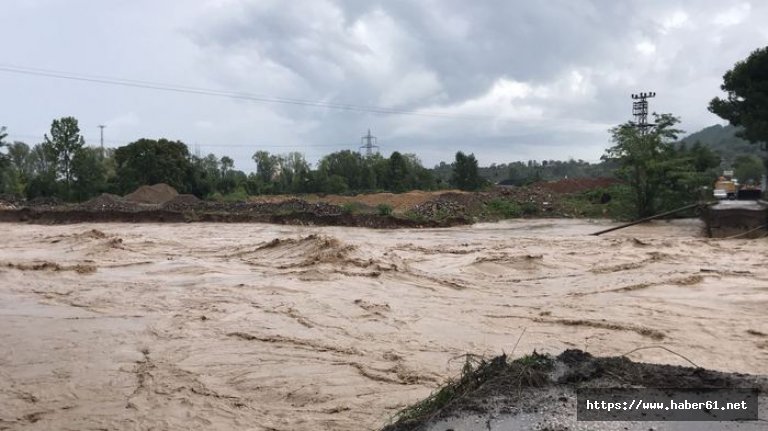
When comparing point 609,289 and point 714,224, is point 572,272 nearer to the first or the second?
point 609,289

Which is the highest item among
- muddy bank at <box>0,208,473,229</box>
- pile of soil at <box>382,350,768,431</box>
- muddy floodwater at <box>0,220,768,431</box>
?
muddy bank at <box>0,208,473,229</box>

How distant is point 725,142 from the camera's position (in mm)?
130000

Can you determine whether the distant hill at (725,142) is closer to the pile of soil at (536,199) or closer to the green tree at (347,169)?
the green tree at (347,169)

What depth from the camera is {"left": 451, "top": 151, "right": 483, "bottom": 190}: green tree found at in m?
66.1

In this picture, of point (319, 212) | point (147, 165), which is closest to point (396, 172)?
point (147, 165)

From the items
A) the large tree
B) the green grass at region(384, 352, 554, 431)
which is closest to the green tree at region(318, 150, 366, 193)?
the large tree

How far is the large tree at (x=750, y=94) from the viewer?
103ft

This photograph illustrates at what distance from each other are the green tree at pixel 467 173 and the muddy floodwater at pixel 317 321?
48.5 metres

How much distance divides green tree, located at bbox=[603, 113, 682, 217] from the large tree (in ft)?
22.0

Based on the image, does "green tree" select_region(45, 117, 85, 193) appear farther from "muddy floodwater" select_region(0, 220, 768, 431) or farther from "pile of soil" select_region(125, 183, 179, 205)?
"muddy floodwater" select_region(0, 220, 768, 431)

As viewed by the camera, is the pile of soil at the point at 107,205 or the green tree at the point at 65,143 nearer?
the pile of soil at the point at 107,205

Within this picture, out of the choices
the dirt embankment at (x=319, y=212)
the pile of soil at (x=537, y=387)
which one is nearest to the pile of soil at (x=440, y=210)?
the dirt embankment at (x=319, y=212)

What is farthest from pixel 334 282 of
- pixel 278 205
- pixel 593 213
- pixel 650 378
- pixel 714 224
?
pixel 593 213

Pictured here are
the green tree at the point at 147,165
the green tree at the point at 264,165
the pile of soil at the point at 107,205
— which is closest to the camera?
the pile of soil at the point at 107,205
